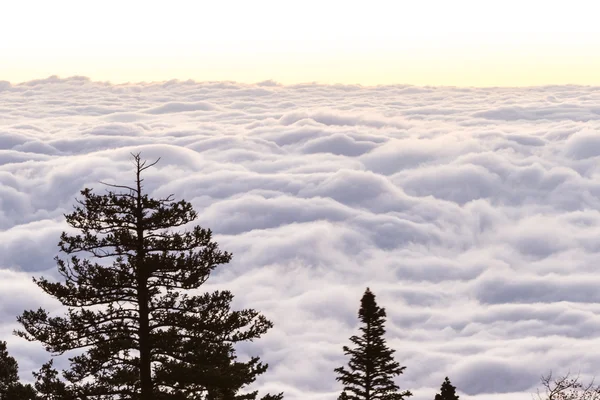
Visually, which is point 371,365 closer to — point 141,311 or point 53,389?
point 141,311

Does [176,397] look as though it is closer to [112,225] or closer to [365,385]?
[112,225]

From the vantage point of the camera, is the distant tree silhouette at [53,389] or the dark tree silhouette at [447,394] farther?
the dark tree silhouette at [447,394]

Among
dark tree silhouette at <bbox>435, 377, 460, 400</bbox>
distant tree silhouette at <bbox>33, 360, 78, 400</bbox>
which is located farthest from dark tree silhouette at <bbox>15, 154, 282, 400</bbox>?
dark tree silhouette at <bbox>435, 377, 460, 400</bbox>

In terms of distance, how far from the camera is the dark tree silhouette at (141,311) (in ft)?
67.6

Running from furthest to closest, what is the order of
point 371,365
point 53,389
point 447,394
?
point 447,394 < point 371,365 < point 53,389

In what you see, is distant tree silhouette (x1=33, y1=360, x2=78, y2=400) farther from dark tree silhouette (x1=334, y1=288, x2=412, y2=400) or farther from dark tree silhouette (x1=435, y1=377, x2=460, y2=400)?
dark tree silhouette (x1=435, y1=377, x2=460, y2=400)

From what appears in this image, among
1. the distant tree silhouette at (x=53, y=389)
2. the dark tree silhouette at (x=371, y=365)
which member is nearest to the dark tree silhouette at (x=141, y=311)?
the distant tree silhouette at (x=53, y=389)

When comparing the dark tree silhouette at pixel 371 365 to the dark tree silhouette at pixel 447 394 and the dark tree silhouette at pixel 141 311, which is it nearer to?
the dark tree silhouette at pixel 447 394

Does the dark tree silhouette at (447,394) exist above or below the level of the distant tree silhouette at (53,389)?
above

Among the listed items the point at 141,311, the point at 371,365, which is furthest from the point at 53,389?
the point at 371,365

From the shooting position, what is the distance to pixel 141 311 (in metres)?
21.0

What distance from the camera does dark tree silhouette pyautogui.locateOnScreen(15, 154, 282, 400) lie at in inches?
811

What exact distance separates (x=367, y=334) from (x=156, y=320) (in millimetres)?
15821

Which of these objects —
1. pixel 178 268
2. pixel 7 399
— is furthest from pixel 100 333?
pixel 7 399
